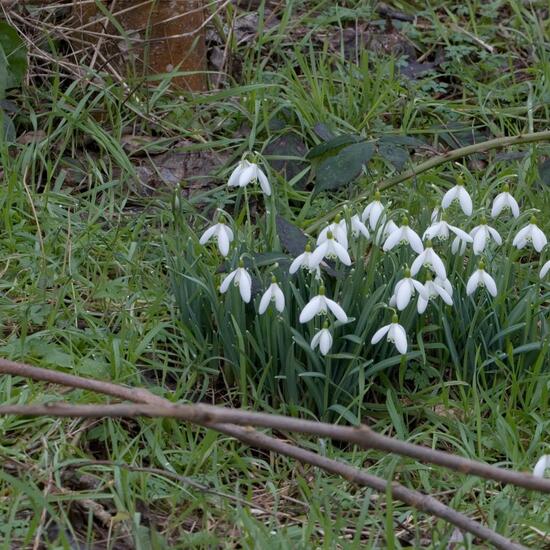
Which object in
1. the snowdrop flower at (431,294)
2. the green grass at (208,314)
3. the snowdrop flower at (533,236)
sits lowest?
the green grass at (208,314)

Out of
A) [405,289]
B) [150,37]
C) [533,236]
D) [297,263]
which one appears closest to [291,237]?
[297,263]

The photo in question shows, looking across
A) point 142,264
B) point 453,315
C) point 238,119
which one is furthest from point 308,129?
point 453,315

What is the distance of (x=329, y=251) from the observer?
266cm

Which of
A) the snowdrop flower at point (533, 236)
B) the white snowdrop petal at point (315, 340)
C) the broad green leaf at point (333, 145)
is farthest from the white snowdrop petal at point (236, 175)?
the snowdrop flower at point (533, 236)

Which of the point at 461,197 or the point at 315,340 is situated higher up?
the point at 461,197

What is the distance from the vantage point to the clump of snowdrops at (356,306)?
2732 millimetres

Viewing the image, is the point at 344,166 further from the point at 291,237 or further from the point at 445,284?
the point at 445,284

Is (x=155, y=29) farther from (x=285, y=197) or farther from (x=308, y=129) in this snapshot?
(x=285, y=197)

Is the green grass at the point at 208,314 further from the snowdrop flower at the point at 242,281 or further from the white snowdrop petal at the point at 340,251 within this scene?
the white snowdrop petal at the point at 340,251

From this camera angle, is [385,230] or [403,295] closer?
[403,295]

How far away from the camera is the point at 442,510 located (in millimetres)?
1967

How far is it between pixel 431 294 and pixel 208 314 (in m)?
0.64

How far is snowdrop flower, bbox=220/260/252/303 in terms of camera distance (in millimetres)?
2693

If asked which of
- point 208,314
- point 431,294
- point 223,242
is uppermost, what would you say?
point 223,242
